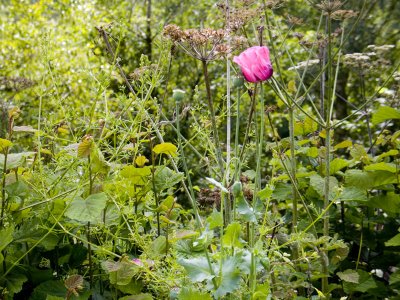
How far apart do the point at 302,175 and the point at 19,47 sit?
13.5 feet

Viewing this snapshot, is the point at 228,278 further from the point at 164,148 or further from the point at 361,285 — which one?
the point at 361,285

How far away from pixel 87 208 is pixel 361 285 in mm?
975

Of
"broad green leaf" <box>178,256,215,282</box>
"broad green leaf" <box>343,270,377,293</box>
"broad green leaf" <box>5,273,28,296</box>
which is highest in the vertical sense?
"broad green leaf" <box>178,256,215,282</box>

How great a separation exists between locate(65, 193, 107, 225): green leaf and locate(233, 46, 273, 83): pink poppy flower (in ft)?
1.35

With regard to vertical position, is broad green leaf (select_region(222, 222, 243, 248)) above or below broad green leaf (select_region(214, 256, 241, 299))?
above

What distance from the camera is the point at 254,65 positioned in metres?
1.19

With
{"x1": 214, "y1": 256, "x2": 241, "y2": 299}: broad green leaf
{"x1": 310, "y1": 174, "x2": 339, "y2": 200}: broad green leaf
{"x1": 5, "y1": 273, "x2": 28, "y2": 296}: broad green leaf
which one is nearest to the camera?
{"x1": 214, "y1": 256, "x2": 241, "y2": 299}: broad green leaf

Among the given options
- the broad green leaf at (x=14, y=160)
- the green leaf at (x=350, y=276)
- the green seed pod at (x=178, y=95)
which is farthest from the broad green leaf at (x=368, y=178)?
the broad green leaf at (x=14, y=160)

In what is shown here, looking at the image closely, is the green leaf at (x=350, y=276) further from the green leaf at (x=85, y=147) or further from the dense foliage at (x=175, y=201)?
the green leaf at (x=85, y=147)

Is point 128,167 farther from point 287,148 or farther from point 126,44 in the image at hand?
point 126,44

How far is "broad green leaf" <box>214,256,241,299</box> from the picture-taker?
113 centimetres

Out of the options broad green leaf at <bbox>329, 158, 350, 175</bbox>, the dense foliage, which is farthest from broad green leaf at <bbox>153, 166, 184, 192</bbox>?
broad green leaf at <bbox>329, 158, 350, 175</bbox>

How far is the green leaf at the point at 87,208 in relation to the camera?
1268mm

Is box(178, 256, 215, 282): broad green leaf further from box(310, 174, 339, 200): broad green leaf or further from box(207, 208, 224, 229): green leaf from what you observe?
box(310, 174, 339, 200): broad green leaf
